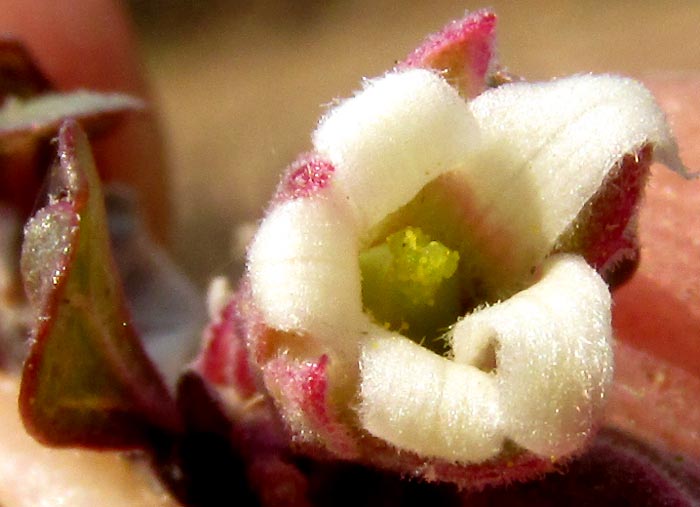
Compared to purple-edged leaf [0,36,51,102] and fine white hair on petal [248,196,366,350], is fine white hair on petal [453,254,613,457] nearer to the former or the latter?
fine white hair on petal [248,196,366,350]

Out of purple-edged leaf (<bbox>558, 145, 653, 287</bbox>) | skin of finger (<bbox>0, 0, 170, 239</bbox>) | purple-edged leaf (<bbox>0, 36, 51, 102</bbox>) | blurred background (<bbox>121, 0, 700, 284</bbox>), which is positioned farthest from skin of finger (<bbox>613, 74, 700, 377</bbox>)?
blurred background (<bbox>121, 0, 700, 284</bbox>)

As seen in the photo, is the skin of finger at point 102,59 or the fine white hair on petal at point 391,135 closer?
the fine white hair on petal at point 391,135

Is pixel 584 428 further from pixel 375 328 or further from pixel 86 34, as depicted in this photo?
pixel 86 34

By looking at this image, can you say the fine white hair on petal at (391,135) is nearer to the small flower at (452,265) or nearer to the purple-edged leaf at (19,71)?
the small flower at (452,265)

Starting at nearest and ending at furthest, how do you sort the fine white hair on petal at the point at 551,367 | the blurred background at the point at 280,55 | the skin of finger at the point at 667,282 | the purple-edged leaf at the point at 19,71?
1. the fine white hair on petal at the point at 551,367
2. the skin of finger at the point at 667,282
3. the purple-edged leaf at the point at 19,71
4. the blurred background at the point at 280,55

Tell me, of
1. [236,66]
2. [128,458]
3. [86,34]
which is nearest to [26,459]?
[128,458]

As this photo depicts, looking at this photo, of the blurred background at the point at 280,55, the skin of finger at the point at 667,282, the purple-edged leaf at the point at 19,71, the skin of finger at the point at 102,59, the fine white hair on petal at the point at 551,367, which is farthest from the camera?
the blurred background at the point at 280,55

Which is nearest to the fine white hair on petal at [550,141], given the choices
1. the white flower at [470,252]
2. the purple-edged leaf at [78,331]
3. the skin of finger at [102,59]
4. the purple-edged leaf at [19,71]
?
the white flower at [470,252]
